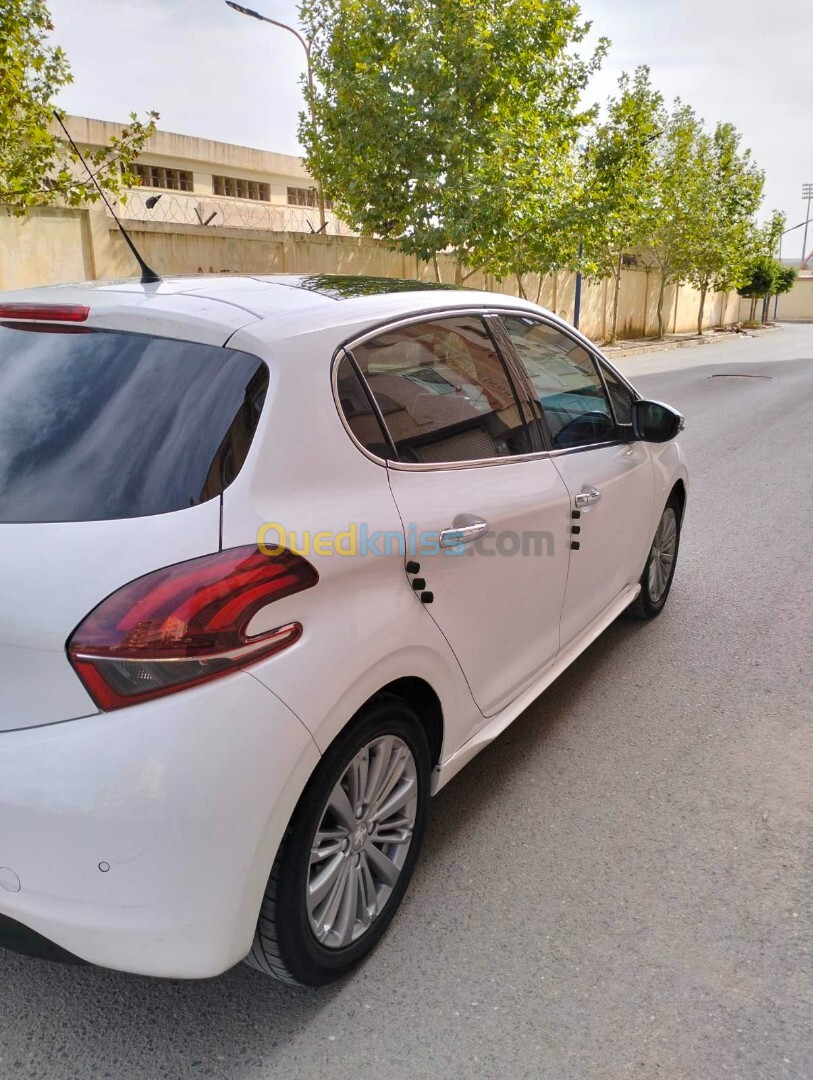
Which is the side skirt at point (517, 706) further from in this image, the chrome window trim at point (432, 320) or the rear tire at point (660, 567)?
the chrome window trim at point (432, 320)

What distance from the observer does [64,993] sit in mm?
2283

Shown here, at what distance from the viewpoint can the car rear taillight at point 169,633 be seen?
5.83ft

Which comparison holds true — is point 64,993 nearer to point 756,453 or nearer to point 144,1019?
point 144,1019

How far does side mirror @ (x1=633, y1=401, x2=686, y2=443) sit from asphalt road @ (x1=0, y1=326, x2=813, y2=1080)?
43.3 inches

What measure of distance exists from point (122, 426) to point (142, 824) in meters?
0.86

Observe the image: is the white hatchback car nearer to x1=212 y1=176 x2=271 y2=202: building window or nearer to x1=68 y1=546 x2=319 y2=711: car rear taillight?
x1=68 y1=546 x2=319 y2=711: car rear taillight

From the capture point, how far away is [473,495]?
8.70ft

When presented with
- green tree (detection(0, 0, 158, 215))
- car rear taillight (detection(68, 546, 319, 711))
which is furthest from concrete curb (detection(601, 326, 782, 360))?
car rear taillight (detection(68, 546, 319, 711))

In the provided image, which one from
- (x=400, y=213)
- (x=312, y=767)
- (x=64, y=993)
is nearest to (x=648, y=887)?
(x=312, y=767)

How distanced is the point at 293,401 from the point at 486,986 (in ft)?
5.07

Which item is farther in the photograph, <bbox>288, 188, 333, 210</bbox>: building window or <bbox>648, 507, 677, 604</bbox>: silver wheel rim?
<bbox>288, 188, 333, 210</bbox>: building window

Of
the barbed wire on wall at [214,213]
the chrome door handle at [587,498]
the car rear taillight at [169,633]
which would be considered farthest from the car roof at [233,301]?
the barbed wire on wall at [214,213]

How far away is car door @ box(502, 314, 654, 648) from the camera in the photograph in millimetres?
3303

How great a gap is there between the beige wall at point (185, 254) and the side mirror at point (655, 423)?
36.1 ft
